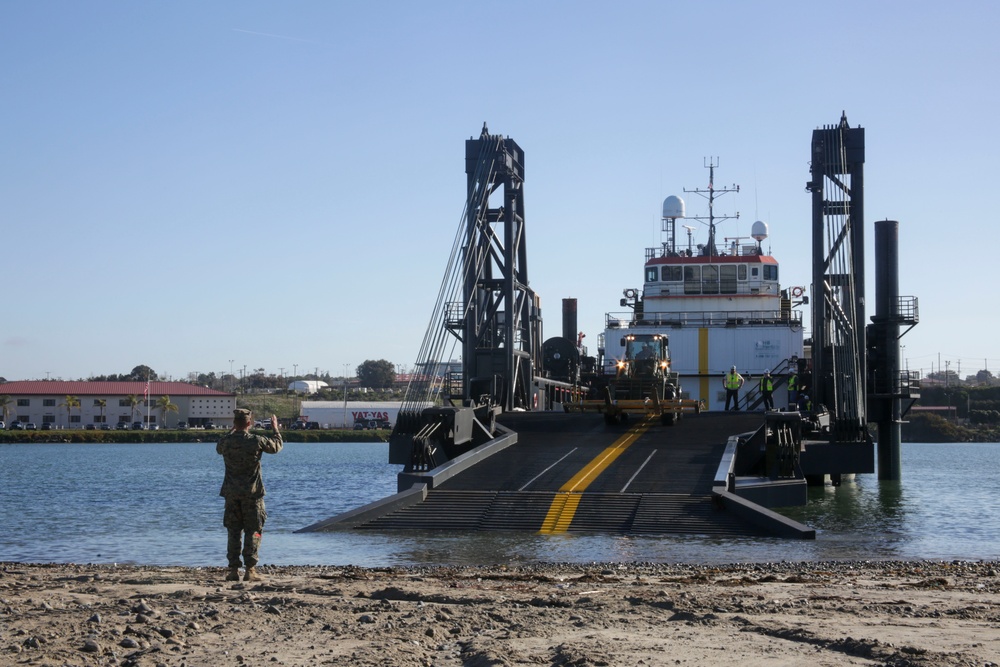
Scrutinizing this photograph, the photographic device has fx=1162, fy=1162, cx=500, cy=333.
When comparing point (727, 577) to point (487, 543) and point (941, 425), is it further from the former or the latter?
point (941, 425)

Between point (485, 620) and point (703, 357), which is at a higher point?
point (703, 357)

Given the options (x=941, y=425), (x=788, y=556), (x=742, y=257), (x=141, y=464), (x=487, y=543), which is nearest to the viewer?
(x=788, y=556)

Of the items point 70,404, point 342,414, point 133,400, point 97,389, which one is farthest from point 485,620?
point 97,389

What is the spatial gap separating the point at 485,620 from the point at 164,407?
11367 centimetres

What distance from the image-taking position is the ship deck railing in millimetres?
40656

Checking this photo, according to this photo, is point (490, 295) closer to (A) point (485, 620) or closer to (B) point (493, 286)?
A: (B) point (493, 286)

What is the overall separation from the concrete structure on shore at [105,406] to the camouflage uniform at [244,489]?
110 m

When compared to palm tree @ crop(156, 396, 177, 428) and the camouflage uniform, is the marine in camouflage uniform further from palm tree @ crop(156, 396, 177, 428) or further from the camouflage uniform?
palm tree @ crop(156, 396, 177, 428)

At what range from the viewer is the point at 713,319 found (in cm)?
4159

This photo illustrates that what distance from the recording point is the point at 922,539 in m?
20.2

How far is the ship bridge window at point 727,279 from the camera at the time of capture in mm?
44656

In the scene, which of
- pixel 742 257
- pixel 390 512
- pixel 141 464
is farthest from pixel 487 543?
pixel 141 464

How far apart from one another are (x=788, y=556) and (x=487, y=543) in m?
4.38

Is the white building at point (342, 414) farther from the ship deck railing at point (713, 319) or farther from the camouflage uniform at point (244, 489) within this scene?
the camouflage uniform at point (244, 489)
